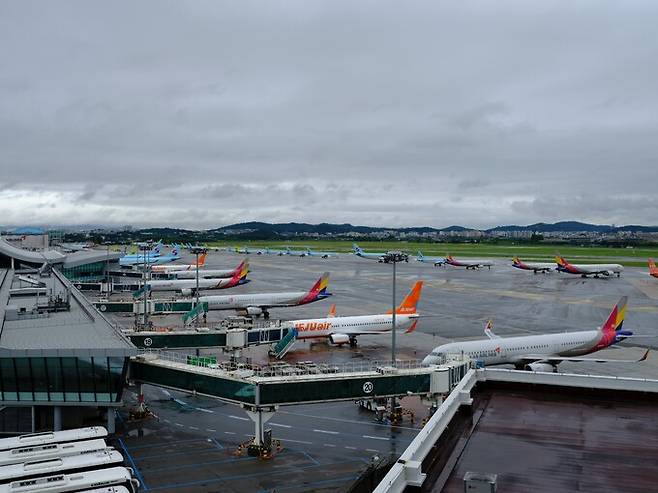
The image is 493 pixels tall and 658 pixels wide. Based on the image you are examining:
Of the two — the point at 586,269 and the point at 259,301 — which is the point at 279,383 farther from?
the point at 586,269

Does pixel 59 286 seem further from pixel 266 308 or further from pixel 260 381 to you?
pixel 260 381

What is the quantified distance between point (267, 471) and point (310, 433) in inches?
286

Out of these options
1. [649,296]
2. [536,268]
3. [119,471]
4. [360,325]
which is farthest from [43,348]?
[536,268]

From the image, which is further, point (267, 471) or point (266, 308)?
point (266, 308)

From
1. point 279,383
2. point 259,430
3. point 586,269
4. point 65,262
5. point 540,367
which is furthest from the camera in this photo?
point 586,269

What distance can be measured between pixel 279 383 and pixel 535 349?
99.8 feet

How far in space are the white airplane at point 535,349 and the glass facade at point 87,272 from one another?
102m

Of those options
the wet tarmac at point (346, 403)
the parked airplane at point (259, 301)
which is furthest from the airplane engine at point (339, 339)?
the parked airplane at point (259, 301)

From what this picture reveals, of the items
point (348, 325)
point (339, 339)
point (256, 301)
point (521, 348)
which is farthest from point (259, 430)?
point (256, 301)

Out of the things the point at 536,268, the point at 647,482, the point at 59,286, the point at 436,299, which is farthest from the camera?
the point at 536,268

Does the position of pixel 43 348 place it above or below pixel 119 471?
above

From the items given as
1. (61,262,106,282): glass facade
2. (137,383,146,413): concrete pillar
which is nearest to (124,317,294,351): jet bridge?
(137,383,146,413): concrete pillar

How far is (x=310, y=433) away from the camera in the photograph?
4247 cm

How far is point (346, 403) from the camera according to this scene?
49.8m
